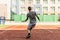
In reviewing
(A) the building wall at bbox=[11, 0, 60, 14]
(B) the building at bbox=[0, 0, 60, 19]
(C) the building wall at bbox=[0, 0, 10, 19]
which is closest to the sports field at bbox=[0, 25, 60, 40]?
(C) the building wall at bbox=[0, 0, 10, 19]

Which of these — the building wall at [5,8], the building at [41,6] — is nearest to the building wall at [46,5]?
the building at [41,6]

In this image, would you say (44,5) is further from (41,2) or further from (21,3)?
(21,3)

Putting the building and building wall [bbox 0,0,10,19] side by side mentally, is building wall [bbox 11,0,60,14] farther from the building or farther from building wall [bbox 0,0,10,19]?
building wall [bbox 0,0,10,19]

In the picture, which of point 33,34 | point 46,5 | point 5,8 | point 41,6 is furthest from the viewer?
point 46,5

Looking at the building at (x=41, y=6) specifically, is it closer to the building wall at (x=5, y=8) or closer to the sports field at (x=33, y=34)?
the building wall at (x=5, y=8)

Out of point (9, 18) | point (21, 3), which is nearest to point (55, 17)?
point (9, 18)

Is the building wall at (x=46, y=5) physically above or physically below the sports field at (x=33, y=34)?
above

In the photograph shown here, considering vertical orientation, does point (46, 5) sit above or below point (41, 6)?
above

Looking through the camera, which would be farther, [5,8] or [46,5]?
[46,5]

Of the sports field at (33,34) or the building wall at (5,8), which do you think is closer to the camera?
the sports field at (33,34)

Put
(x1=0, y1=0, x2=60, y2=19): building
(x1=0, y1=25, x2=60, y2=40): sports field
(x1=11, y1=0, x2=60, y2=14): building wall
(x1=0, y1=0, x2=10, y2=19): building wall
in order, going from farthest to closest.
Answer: (x1=11, y1=0, x2=60, y2=14): building wall, (x1=0, y1=0, x2=60, y2=19): building, (x1=0, y1=0, x2=10, y2=19): building wall, (x1=0, y1=25, x2=60, y2=40): sports field

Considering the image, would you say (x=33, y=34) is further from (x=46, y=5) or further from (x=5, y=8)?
(x=46, y=5)

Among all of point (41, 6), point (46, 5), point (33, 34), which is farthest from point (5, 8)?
point (33, 34)

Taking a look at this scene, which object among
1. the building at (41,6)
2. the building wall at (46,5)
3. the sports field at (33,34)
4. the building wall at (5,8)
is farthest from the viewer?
the building wall at (46,5)
